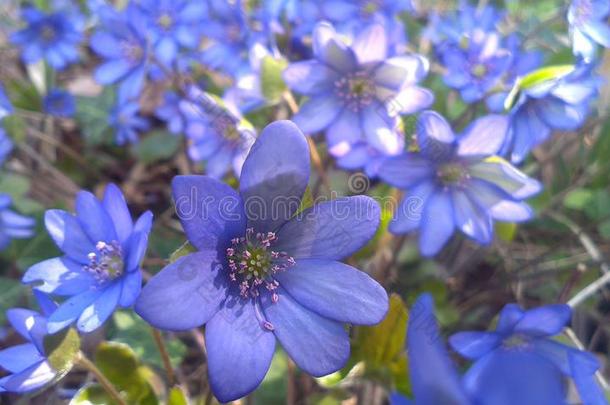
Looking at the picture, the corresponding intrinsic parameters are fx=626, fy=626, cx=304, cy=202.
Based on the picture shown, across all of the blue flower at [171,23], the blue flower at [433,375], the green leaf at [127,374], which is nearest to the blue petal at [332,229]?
the blue flower at [433,375]

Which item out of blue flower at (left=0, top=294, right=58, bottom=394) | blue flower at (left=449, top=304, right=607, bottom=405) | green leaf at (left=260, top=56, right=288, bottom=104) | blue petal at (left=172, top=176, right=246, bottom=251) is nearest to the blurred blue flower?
green leaf at (left=260, top=56, right=288, bottom=104)

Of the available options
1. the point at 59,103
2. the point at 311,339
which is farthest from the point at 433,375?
the point at 59,103

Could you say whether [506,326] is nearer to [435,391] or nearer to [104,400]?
[435,391]

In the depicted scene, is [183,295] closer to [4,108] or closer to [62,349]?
[62,349]

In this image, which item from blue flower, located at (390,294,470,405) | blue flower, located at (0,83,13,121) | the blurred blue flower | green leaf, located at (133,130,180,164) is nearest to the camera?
blue flower, located at (390,294,470,405)

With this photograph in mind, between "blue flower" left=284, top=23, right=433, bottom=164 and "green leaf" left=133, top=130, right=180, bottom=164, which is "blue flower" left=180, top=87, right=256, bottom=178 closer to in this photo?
"blue flower" left=284, top=23, right=433, bottom=164
